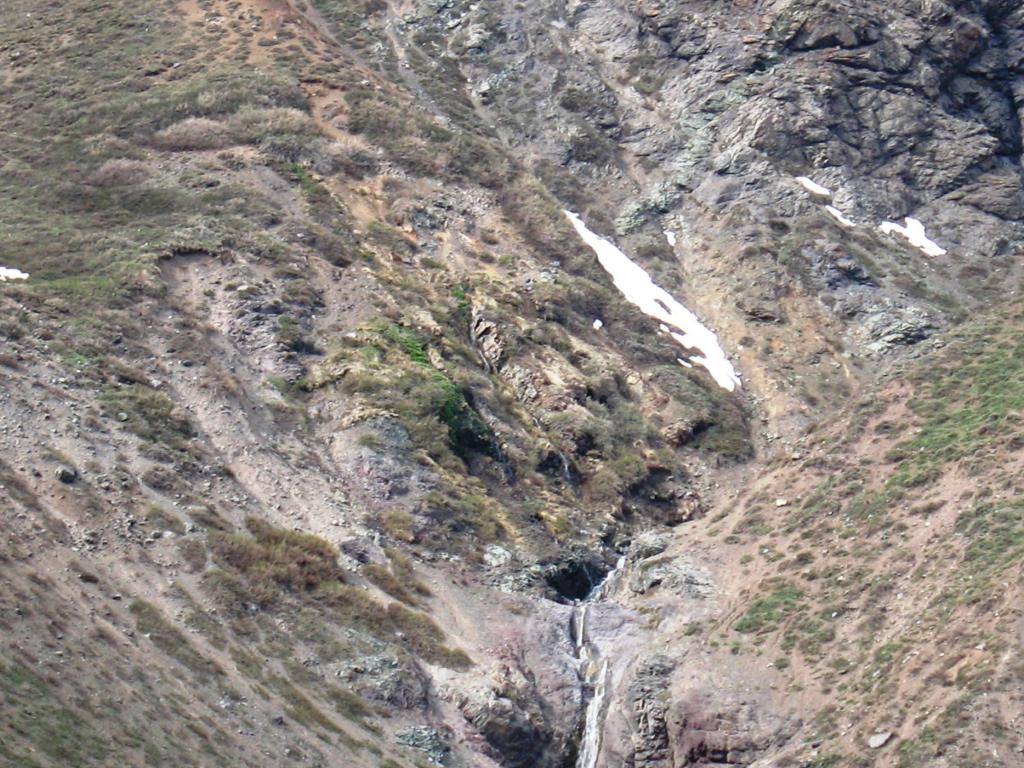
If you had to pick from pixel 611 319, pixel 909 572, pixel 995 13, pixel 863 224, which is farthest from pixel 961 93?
pixel 909 572

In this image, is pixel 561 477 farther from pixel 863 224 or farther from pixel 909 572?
pixel 863 224

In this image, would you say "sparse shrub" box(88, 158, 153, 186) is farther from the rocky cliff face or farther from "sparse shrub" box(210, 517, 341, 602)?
"sparse shrub" box(210, 517, 341, 602)

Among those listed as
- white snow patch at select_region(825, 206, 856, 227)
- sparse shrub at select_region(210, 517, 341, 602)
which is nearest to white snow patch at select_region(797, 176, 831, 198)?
white snow patch at select_region(825, 206, 856, 227)

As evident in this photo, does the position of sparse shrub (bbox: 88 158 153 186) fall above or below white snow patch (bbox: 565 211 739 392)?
above

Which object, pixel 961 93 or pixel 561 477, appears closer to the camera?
pixel 561 477

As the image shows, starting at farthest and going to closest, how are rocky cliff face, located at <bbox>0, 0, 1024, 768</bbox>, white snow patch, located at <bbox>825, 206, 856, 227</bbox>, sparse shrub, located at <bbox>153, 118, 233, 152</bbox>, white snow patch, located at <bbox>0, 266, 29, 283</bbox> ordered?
white snow patch, located at <bbox>825, 206, 856, 227</bbox> → sparse shrub, located at <bbox>153, 118, 233, 152</bbox> → white snow patch, located at <bbox>0, 266, 29, 283</bbox> → rocky cliff face, located at <bbox>0, 0, 1024, 768</bbox>

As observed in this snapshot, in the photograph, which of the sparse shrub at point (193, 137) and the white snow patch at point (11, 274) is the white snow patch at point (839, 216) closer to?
the sparse shrub at point (193, 137)

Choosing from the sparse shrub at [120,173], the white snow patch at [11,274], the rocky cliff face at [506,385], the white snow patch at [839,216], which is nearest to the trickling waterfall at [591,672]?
the rocky cliff face at [506,385]
